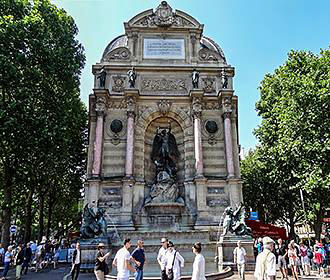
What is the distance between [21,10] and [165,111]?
1114 centimetres

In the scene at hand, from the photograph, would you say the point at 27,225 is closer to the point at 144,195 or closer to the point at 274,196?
the point at 144,195

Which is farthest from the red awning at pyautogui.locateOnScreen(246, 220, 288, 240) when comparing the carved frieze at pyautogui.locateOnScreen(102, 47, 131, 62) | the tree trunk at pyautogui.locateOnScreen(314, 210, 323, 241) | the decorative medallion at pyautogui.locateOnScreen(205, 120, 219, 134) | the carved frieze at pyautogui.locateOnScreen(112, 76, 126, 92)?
the carved frieze at pyautogui.locateOnScreen(102, 47, 131, 62)

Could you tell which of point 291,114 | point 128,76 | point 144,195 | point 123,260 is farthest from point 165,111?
point 123,260

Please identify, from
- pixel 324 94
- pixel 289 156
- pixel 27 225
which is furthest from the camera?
pixel 27 225

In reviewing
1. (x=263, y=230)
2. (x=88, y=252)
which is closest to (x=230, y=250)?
(x=88, y=252)

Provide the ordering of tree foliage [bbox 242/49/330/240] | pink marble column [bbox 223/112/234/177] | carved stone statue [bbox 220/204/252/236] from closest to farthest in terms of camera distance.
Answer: carved stone statue [bbox 220/204/252/236], tree foliage [bbox 242/49/330/240], pink marble column [bbox 223/112/234/177]

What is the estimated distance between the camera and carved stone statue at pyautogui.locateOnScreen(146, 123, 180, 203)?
60.4 feet

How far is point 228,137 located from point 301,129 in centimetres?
455

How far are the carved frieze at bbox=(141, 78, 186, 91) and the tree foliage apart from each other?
7128 millimetres

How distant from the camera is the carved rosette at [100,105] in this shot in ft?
64.9

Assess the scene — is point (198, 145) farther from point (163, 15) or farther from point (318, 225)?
point (318, 225)

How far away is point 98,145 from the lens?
19.0m

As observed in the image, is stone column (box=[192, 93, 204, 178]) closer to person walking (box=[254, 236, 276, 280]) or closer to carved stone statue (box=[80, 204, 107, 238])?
carved stone statue (box=[80, 204, 107, 238])

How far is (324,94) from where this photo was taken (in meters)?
17.2
